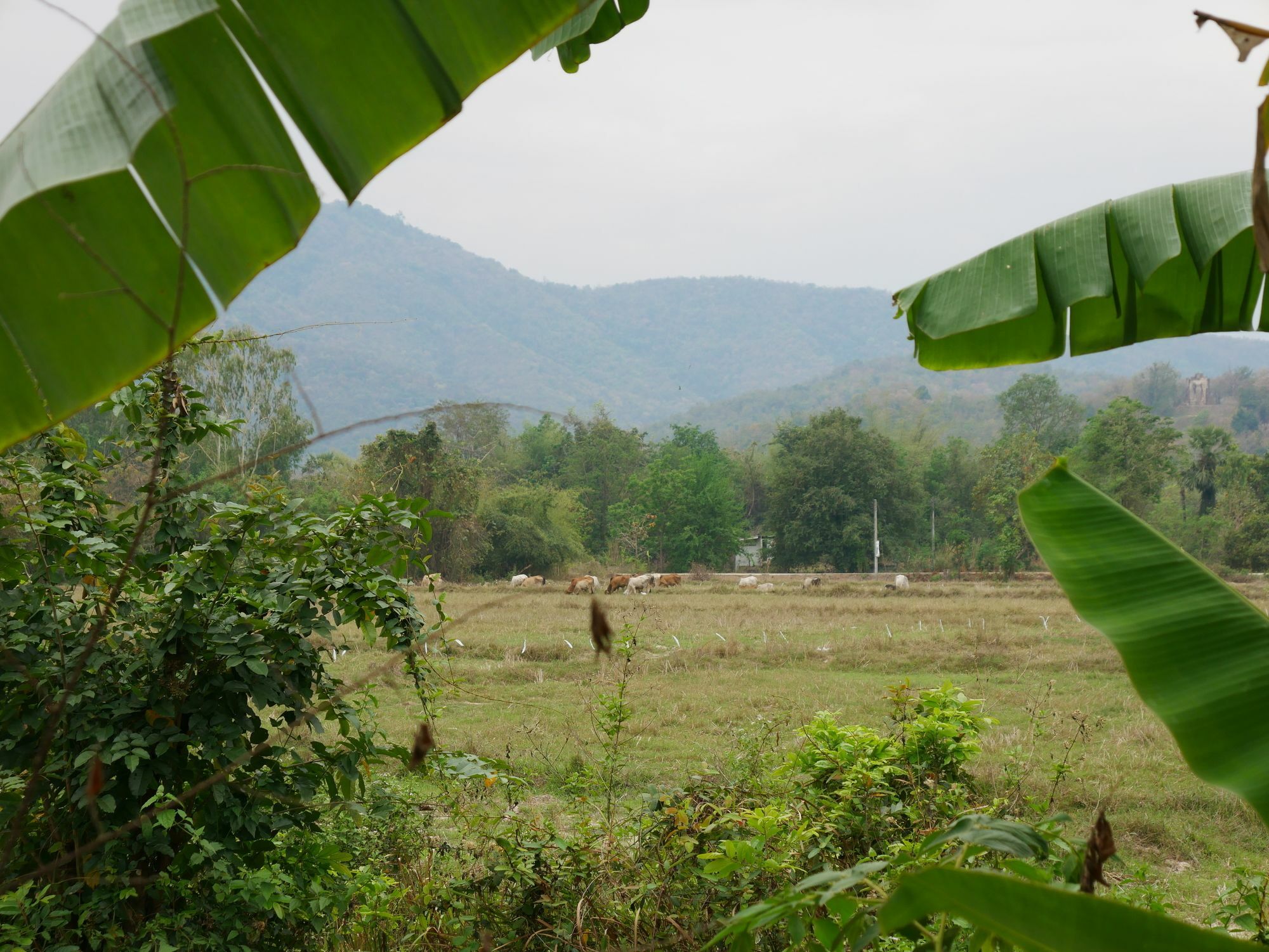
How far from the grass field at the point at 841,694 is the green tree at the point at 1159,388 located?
82290 millimetres

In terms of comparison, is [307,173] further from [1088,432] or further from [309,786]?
[1088,432]

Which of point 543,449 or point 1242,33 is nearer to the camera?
point 1242,33

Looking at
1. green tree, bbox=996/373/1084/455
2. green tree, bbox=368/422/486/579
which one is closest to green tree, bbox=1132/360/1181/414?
green tree, bbox=996/373/1084/455

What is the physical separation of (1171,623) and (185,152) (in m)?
1.75

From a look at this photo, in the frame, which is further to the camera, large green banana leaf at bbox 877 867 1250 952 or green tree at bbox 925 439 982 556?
green tree at bbox 925 439 982 556

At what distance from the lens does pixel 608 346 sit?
158000mm

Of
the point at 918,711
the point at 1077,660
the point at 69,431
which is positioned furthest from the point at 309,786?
the point at 1077,660

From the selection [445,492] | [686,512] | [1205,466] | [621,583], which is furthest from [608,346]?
[445,492]

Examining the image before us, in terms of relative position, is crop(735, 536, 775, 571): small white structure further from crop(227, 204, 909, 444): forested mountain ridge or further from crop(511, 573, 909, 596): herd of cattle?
crop(227, 204, 909, 444): forested mountain ridge

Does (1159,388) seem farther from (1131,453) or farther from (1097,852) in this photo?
(1097,852)

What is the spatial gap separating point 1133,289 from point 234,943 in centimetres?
314

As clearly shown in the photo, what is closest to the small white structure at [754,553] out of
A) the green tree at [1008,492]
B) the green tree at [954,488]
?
the green tree at [954,488]

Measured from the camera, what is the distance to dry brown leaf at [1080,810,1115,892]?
107 centimetres

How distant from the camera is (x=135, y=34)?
993 mm
